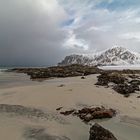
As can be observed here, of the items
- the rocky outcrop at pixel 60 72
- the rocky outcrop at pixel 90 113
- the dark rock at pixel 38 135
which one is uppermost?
the rocky outcrop at pixel 60 72

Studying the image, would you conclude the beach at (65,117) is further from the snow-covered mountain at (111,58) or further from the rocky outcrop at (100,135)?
the snow-covered mountain at (111,58)

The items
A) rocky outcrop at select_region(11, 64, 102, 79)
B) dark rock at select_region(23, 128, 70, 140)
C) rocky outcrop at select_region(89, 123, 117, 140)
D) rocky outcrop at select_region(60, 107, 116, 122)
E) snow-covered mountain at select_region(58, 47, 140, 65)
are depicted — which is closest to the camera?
rocky outcrop at select_region(89, 123, 117, 140)

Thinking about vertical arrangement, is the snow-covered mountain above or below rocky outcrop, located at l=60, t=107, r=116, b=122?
above

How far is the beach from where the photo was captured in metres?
9.92

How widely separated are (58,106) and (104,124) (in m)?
3.59

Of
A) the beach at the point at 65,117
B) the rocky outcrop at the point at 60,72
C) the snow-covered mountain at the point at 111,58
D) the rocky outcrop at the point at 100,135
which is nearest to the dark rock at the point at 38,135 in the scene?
the beach at the point at 65,117

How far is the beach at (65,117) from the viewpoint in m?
9.92

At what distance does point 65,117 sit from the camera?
39.8 feet

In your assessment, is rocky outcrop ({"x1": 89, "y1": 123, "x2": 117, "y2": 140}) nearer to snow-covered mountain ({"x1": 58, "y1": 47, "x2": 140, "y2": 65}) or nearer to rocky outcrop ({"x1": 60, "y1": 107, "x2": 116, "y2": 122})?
rocky outcrop ({"x1": 60, "y1": 107, "x2": 116, "y2": 122})

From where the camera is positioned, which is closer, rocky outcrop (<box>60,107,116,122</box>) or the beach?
the beach

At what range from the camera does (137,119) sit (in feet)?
39.1

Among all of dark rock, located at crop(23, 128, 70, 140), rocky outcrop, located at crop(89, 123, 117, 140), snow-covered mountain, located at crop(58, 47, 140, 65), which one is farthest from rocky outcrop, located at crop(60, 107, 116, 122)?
snow-covered mountain, located at crop(58, 47, 140, 65)

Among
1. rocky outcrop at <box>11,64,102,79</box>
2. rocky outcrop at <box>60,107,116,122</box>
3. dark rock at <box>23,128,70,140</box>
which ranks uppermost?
rocky outcrop at <box>11,64,102,79</box>

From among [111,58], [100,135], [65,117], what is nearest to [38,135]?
[100,135]
